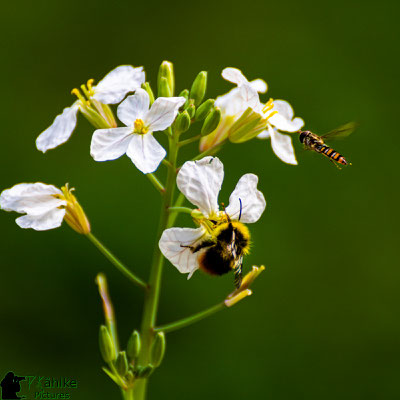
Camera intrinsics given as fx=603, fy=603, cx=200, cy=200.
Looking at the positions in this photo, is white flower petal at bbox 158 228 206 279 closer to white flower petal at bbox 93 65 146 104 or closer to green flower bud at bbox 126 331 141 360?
green flower bud at bbox 126 331 141 360

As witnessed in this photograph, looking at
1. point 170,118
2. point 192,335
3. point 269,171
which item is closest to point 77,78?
point 269,171

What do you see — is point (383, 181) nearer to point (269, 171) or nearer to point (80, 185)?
point (269, 171)

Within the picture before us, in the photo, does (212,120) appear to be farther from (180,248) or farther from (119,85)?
(180,248)

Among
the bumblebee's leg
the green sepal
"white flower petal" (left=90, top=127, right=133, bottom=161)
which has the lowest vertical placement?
the green sepal

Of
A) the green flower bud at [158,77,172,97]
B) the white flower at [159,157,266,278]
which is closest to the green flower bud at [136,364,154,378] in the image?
the white flower at [159,157,266,278]

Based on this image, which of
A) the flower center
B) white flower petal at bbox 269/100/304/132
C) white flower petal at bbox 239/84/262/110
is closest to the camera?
the flower center

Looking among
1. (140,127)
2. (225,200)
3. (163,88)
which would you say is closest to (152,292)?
(140,127)

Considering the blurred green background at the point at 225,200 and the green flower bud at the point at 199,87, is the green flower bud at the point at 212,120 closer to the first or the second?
the green flower bud at the point at 199,87
